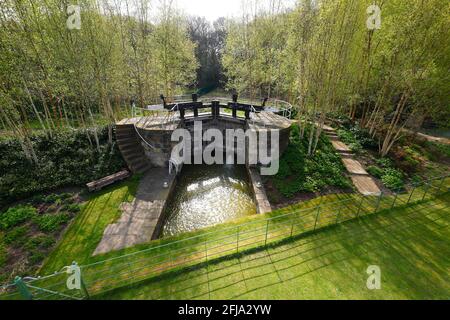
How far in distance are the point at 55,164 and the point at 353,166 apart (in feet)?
53.7

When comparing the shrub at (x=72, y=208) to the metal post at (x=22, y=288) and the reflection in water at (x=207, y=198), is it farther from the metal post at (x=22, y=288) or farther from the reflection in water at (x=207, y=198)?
the metal post at (x=22, y=288)

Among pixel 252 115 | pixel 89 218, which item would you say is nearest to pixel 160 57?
pixel 252 115

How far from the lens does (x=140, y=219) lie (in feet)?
27.1

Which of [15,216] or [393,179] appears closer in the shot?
[15,216]

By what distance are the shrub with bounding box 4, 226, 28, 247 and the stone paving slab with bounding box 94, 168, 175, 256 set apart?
2.61 m

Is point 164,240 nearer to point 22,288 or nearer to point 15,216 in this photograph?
point 22,288

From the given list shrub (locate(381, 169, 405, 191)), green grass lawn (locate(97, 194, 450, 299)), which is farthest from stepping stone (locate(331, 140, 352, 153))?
green grass lawn (locate(97, 194, 450, 299))

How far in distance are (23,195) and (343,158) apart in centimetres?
1680

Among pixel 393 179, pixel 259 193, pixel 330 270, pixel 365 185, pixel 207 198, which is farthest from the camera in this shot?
pixel 393 179

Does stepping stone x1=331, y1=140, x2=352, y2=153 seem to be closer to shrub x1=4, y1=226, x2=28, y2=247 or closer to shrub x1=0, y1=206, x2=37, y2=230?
shrub x1=4, y1=226, x2=28, y2=247

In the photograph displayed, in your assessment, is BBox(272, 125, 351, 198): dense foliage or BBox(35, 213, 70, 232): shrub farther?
BBox(272, 125, 351, 198): dense foliage

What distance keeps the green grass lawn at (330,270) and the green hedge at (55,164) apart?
22.6 feet

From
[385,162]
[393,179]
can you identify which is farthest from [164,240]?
[385,162]

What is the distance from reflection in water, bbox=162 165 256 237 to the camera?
877 centimetres
